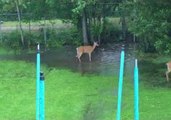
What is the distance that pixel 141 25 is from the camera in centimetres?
1919

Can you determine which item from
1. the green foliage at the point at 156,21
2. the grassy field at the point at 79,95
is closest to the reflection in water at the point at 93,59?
the grassy field at the point at 79,95

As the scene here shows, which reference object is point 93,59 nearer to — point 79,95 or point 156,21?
point 156,21

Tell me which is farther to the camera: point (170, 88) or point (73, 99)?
point (170, 88)

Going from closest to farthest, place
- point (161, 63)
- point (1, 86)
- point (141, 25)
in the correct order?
point (1, 86) < point (141, 25) < point (161, 63)

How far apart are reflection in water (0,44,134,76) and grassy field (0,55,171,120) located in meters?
0.89

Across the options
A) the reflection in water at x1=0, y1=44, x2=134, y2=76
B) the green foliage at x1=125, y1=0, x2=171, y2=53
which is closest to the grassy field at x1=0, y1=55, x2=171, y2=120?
the reflection in water at x1=0, y1=44, x2=134, y2=76

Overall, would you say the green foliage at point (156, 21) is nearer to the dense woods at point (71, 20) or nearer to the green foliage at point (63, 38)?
the dense woods at point (71, 20)

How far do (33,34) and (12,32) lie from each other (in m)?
1.18

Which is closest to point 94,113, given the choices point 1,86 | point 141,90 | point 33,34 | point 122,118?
point 122,118

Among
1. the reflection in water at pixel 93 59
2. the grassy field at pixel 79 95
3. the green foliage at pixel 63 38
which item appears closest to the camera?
the grassy field at pixel 79 95

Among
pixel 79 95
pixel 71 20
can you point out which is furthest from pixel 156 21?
pixel 71 20

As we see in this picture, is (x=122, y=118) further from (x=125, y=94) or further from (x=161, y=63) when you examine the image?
(x=161, y=63)

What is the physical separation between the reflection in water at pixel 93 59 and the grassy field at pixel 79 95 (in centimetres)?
89

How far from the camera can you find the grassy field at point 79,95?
1346 centimetres
